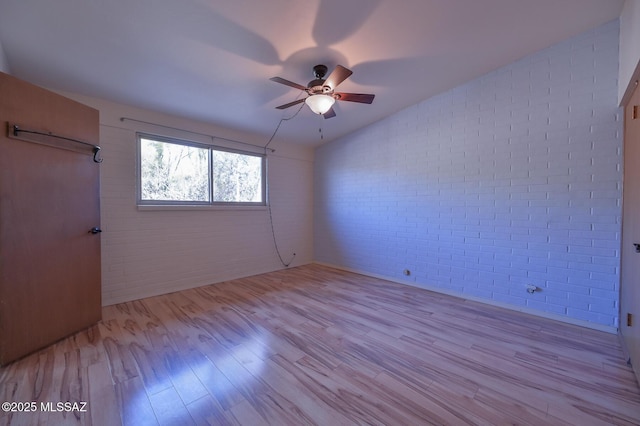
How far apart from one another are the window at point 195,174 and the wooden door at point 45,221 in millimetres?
816

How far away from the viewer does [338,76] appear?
2236mm

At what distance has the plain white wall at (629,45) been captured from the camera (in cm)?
179

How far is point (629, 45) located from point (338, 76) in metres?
2.34

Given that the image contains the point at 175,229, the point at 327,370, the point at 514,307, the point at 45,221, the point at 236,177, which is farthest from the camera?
the point at 236,177

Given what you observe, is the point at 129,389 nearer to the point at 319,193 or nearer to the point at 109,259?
the point at 109,259

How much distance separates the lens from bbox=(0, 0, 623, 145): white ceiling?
190 centimetres

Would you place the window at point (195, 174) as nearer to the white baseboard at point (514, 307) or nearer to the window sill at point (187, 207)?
the window sill at point (187, 207)

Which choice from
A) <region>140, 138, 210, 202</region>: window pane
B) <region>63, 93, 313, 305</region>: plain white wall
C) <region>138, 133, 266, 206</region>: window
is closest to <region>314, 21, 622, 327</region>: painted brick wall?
<region>63, 93, 313, 305</region>: plain white wall

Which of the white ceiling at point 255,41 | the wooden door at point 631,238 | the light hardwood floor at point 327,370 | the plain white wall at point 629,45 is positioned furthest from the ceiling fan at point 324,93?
the light hardwood floor at point 327,370

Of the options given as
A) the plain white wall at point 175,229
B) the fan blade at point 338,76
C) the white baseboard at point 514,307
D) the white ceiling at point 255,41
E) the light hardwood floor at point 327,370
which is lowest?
the light hardwood floor at point 327,370

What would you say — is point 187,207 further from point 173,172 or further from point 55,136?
point 55,136

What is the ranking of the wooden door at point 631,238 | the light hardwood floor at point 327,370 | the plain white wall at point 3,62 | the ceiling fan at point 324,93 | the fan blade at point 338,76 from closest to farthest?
the light hardwood floor at point 327,370
the wooden door at point 631,238
the plain white wall at point 3,62
the fan blade at point 338,76
the ceiling fan at point 324,93

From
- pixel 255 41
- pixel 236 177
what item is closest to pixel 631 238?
pixel 255 41

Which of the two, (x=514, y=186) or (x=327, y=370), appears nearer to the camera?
(x=327, y=370)
